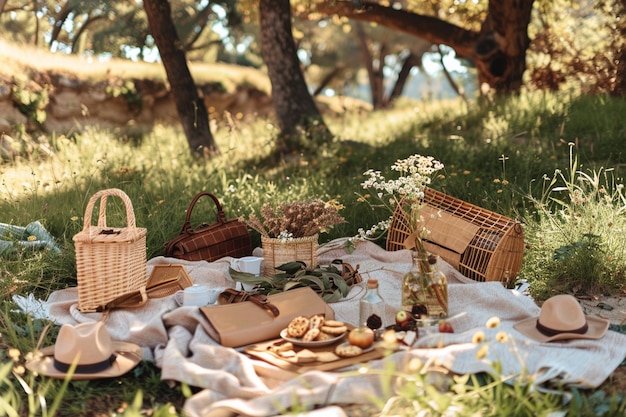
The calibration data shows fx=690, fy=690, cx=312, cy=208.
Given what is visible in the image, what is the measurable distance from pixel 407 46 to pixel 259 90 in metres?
7.58

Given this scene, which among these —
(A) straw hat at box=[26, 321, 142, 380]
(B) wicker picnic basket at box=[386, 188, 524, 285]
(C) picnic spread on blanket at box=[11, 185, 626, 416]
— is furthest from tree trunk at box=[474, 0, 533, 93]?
(A) straw hat at box=[26, 321, 142, 380]

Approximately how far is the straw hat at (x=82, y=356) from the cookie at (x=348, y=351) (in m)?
1.05

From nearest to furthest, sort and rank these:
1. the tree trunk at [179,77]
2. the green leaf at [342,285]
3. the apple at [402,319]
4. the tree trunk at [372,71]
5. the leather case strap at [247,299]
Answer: the apple at [402,319], the leather case strap at [247,299], the green leaf at [342,285], the tree trunk at [179,77], the tree trunk at [372,71]

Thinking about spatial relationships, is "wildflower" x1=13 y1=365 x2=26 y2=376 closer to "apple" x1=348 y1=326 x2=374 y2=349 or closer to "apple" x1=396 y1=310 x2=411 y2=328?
"apple" x1=348 y1=326 x2=374 y2=349

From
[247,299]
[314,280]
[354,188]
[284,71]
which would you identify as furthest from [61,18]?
[247,299]

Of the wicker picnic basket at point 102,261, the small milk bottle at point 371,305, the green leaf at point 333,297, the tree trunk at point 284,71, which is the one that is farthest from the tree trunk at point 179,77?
the small milk bottle at point 371,305

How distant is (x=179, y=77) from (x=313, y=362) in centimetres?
607

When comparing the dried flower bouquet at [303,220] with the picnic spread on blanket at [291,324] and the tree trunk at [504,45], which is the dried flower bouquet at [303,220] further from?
the tree trunk at [504,45]

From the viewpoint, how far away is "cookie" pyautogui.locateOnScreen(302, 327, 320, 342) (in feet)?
11.9

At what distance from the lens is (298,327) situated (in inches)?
146

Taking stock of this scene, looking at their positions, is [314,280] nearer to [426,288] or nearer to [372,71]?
[426,288]

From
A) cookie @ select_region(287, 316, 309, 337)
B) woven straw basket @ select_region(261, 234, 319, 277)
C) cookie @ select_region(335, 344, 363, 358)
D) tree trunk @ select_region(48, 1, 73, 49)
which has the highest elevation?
tree trunk @ select_region(48, 1, 73, 49)

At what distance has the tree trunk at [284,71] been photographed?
871cm

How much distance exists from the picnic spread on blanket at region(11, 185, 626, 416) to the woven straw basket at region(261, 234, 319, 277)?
10mm
